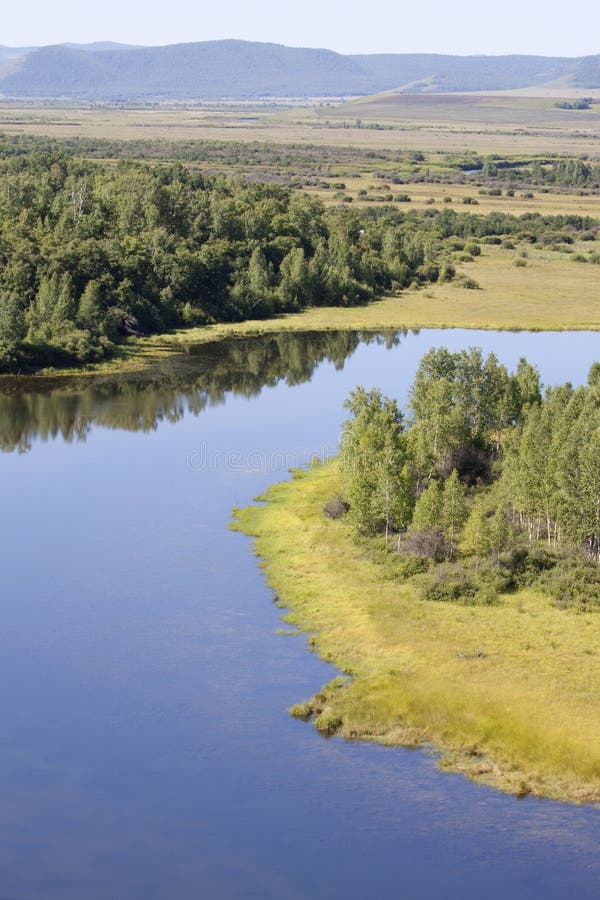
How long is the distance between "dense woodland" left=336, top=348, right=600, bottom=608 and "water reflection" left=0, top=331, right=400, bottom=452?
17.9 meters

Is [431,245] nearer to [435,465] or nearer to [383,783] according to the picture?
[435,465]

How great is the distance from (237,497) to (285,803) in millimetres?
25080

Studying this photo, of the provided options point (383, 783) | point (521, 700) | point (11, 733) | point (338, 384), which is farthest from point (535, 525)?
point (338, 384)

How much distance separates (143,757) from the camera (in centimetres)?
3384

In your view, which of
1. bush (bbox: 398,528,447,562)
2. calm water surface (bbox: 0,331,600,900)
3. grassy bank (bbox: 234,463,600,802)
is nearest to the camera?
calm water surface (bbox: 0,331,600,900)

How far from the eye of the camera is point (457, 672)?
38469 mm

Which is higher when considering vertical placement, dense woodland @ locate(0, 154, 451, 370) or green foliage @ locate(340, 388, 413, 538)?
dense woodland @ locate(0, 154, 451, 370)

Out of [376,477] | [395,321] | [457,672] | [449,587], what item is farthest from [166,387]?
[457,672]

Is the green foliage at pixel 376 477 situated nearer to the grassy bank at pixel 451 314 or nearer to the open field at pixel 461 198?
the grassy bank at pixel 451 314

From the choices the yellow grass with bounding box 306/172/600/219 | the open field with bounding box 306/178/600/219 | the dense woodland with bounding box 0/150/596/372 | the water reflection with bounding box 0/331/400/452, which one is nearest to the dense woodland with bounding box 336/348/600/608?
the water reflection with bounding box 0/331/400/452

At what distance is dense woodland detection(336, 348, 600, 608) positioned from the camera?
4459 cm

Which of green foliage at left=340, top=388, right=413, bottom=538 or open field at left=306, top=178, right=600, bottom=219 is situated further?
open field at left=306, top=178, right=600, bottom=219

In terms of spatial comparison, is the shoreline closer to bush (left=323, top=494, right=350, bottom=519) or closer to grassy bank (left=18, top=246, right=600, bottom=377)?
grassy bank (left=18, top=246, right=600, bottom=377)

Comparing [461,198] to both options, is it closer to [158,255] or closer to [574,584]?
[158,255]
